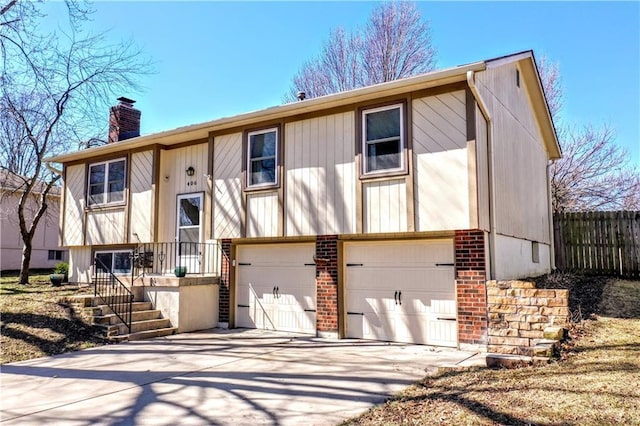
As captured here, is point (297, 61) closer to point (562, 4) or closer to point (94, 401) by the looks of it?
point (562, 4)

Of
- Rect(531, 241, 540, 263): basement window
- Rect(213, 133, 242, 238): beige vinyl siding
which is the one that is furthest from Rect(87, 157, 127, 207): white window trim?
Rect(531, 241, 540, 263): basement window

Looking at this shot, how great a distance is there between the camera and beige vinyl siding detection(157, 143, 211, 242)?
11859mm

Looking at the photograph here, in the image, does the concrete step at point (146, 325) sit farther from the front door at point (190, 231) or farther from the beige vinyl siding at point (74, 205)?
the beige vinyl siding at point (74, 205)

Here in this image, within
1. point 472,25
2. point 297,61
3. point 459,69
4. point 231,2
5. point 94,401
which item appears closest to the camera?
point 94,401

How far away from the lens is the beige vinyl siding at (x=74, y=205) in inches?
543

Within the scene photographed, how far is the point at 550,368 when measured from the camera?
543cm

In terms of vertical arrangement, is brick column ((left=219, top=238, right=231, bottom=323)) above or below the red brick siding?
below

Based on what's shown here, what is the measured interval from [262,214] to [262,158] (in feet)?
4.28

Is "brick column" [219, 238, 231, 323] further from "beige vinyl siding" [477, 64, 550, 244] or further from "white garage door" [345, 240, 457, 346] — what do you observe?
"beige vinyl siding" [477, 64, 550, 244]

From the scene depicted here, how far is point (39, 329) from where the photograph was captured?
871cm

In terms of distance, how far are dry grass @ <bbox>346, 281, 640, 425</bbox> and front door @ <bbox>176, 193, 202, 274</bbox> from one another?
24.5 feet

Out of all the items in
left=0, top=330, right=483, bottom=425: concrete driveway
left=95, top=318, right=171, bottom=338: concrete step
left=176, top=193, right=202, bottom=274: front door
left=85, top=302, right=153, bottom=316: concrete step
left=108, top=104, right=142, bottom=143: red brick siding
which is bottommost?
left=0, top=330, right=483, bottom=425: concrete driveway

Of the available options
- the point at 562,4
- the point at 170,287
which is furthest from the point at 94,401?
the point at 562,4

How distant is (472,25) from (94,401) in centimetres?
1148
